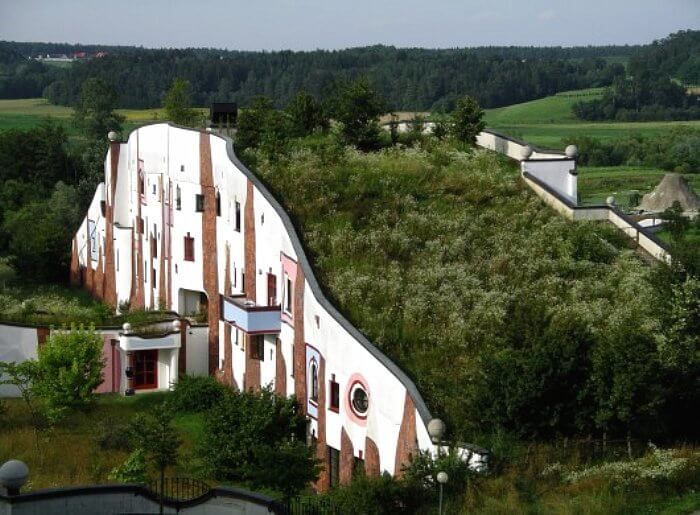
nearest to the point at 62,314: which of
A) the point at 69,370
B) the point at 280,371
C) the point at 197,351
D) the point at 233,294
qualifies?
the point at 197,351

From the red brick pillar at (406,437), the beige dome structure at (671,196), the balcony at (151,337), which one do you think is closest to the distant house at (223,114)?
the balcony at (151,337)

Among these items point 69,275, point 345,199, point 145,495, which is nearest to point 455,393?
point 145,495

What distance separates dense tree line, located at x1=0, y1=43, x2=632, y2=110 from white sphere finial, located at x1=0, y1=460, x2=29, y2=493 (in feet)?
336

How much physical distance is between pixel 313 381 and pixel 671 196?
38850 mm

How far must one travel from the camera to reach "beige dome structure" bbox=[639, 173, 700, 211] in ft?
208

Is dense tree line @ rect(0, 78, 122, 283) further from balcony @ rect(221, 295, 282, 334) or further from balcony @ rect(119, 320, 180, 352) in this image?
balcony @ rect(221, 295, 282, 334)

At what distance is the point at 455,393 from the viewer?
24.3 m

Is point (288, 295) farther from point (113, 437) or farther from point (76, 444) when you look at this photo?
point (76, 444)

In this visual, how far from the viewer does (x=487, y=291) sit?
28.5 metres

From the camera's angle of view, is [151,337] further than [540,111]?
No

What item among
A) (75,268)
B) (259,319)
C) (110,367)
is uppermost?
(259,319)

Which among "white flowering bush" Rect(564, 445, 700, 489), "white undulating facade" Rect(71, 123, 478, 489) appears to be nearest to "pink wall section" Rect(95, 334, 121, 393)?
"white undulating facade" Rect(71, 123, 478, 489)

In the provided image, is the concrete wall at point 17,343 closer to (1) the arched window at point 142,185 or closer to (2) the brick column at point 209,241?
(2) the brick column at point 209,241

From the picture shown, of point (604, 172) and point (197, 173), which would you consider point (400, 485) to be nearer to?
point (197, 173)
